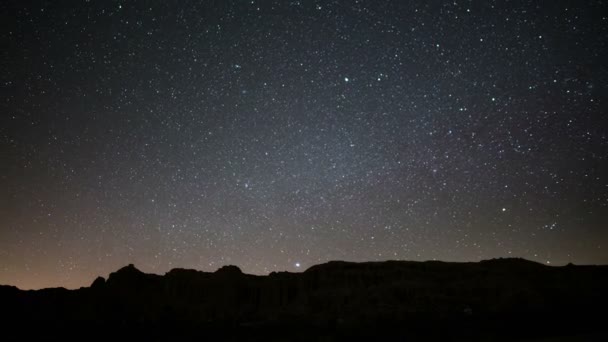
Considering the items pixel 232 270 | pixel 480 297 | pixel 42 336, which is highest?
pixel 232 270

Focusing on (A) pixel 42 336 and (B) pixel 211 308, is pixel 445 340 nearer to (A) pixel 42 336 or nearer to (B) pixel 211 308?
(B) pixel 211 308

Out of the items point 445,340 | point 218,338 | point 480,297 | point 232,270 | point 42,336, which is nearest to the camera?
point 445,340

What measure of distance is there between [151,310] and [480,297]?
42.3 metres

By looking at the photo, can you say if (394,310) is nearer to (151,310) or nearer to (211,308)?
(211,308)

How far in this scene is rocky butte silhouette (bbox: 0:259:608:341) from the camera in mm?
39625

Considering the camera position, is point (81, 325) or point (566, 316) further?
point (81, 325)

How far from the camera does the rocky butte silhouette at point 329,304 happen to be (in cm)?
3962

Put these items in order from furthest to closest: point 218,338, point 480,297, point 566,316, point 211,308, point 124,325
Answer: point 211,308
point 124,325
point 480,297
point 218,338
point 566,316

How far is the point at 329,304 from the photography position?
52.6 m

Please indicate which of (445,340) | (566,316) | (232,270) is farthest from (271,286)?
(566,316)

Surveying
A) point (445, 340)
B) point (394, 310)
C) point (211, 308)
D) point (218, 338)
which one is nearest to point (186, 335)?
point (218, 338)

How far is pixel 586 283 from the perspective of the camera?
4472 centimetres

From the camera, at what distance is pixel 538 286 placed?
45.9m

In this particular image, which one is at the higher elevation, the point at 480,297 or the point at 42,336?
the point at 480,297
